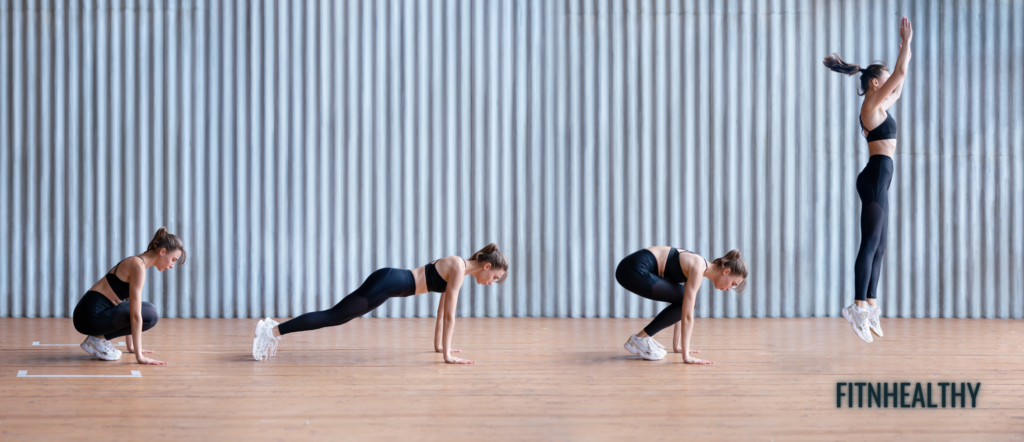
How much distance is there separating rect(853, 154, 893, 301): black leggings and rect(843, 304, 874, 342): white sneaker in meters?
0.06

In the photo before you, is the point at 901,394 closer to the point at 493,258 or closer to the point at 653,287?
the point at 653,287

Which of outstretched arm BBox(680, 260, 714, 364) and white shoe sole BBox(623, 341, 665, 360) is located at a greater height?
outstretched arm BBox(680, 260, 714, 364)

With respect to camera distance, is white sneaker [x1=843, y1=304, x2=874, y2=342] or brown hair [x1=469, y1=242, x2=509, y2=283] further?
white sneaker [x1=843, y1=304, x2=874, y2=342]

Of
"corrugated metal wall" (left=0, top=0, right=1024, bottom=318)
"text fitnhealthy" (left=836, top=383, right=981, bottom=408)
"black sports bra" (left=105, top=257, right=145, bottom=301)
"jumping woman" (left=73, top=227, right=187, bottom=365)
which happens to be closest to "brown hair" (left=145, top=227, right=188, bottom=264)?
"jumping woman" (left=73, top=227, right=187, bottom=365)

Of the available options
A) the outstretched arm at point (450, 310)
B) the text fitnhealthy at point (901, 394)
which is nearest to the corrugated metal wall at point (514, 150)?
the outstretched arm at point (450, 310)

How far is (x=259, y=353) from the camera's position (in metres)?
3.58

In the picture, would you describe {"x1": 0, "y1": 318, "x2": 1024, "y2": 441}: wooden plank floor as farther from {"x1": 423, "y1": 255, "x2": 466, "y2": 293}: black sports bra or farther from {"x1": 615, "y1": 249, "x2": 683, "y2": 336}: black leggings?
{"x1": 423, "y1": 255, "x2": 466, "y2": 293}: black sports bra

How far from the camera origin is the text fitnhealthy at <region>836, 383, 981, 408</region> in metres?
2.63

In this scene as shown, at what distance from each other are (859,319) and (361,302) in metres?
2.44

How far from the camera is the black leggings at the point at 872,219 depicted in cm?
358

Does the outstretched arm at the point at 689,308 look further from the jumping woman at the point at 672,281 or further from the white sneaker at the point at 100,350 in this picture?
the white sneaker at the point at 100,350

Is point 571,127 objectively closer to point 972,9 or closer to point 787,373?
point 787,373

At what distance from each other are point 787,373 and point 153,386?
267 centimetres

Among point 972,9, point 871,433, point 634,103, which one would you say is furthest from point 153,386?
point 972,9
